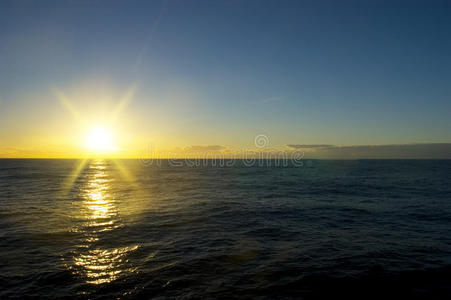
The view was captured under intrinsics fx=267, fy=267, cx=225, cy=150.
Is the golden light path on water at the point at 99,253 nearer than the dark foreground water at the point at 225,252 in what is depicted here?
No

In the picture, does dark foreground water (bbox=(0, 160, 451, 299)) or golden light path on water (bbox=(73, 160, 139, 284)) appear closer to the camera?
dark foreground water (bbox=(0, 160, 451, 299))

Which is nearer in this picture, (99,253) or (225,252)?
(99,253)

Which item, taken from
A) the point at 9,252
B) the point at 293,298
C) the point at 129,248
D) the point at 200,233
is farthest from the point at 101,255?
the point at 293,298

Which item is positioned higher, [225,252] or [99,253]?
[99,253]

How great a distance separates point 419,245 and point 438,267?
3384 millimetres

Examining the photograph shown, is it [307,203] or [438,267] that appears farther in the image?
[307,203]

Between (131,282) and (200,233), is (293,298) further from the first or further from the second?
(200,233)

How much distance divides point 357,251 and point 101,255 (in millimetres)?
12950

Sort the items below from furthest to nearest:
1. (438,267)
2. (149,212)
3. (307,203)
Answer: (307,203) → (149,212) → (438,267)

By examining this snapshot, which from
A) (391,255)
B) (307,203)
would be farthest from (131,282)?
(307,203)

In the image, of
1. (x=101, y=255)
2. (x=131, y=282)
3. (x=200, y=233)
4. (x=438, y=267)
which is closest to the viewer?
(x=131, y=282)

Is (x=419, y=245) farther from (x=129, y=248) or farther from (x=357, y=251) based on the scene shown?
(x=129, y=248)

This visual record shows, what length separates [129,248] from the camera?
46.5 ft

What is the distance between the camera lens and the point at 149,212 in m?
24.0
